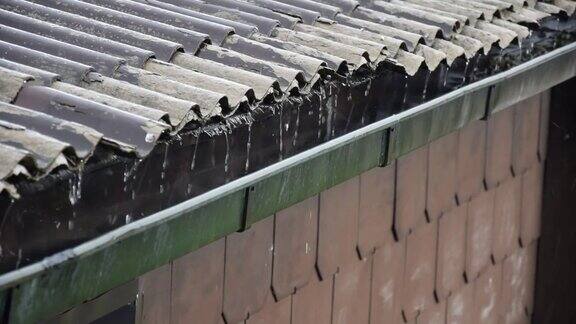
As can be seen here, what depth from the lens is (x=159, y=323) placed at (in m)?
3.82

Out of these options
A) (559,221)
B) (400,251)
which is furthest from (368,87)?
(559,221)

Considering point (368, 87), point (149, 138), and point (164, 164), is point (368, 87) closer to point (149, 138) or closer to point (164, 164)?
point (164, 164)

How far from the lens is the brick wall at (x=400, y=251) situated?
4125 mm

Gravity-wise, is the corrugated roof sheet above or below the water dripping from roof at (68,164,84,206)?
above

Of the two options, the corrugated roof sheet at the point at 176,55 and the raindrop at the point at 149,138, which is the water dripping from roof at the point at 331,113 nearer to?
the corrugated roof sheet at the point at 176,55

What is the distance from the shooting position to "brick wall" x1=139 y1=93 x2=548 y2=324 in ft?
13.5

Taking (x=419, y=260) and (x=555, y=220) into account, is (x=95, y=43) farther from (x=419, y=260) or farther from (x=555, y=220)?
(x=555, y=220)

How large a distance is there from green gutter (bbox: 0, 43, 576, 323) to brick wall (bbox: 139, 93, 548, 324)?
604 mm

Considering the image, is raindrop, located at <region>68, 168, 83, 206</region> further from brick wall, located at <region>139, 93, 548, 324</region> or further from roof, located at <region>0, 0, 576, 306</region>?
brick wall, located at <region>139, 93, 548, 324</region>

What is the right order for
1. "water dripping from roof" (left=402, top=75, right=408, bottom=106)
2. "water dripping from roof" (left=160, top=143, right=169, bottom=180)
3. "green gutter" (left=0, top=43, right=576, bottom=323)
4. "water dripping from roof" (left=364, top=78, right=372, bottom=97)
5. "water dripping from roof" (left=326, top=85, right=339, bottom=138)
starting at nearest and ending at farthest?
"green gutter" (left=0, top=43, right=576, bottom=323), "water dripping from roof" (left=160, top=143, right=169, bottom=180), "water dripping from roof" (left=326, top=85, right=339, bottom=138), "water dripping from roof" (left=364, top=78, right=372, bottom=97), "water dripping from roof" (left=402, top=75, right=408, bottom=106)

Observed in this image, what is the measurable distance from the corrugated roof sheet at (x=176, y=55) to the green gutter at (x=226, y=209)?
0.19m

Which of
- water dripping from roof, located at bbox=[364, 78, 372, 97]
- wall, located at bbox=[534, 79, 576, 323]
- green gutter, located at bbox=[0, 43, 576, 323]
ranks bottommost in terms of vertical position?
wall, located at bbox=[534, 79, 576, 323]

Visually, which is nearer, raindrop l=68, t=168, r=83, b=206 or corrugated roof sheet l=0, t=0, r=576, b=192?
raindrop l=68, t=168, r=83, b=206

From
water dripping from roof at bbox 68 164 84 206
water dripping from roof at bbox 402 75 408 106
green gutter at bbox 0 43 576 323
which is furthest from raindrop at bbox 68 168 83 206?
water dripping from roof at bbox 402 75 408 106
